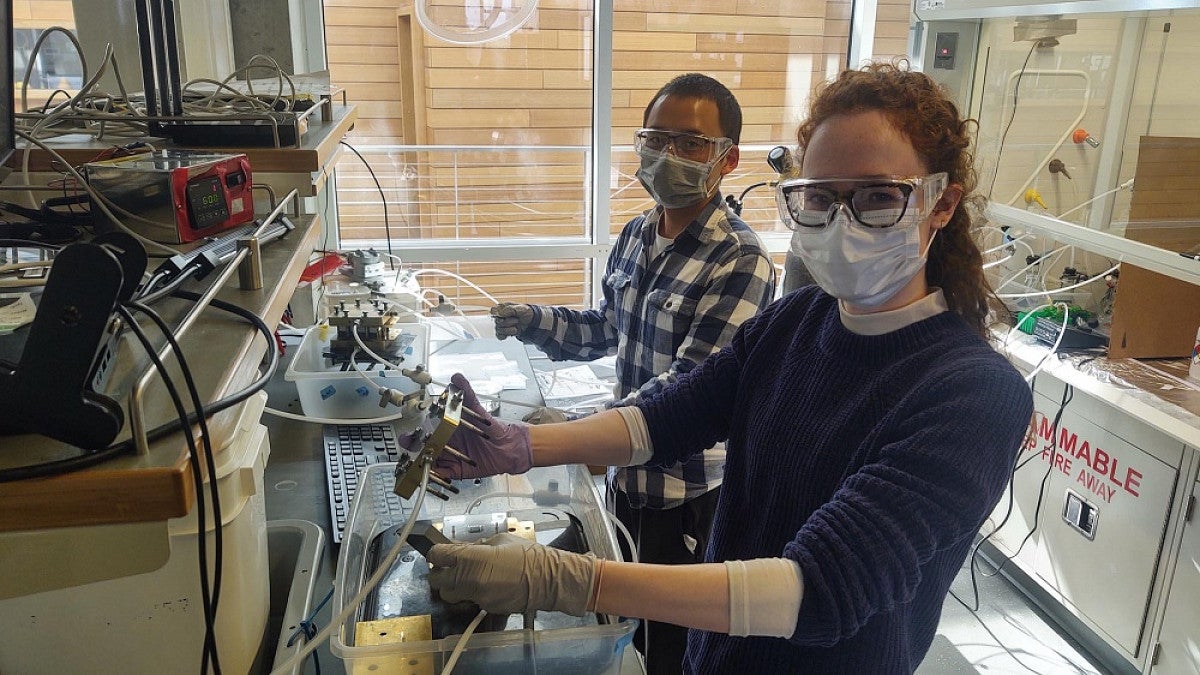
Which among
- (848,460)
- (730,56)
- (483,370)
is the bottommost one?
(483,370)

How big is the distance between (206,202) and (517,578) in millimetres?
615

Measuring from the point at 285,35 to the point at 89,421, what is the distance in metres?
2.44

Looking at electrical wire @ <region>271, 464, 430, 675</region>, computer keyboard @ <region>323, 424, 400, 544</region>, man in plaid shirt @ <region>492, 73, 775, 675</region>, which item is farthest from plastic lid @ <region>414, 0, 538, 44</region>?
electrical wire @ <region>271, 464, 430, 675</region>

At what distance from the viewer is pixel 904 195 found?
104 cm

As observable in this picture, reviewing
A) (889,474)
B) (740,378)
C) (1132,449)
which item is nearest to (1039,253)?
(1132,449)

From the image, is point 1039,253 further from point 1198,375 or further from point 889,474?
point 889,474

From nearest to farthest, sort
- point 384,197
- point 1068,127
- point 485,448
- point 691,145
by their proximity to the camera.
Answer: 1. point 485,448
2. point 691,145
3. point 1068,127
4. point 384,197

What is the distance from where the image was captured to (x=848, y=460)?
3.36ft

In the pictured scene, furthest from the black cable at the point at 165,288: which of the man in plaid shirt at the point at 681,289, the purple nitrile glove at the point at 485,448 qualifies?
the man in plaid shirt at the point at 681,289

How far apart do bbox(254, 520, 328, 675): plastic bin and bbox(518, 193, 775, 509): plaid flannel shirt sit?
0.57 meters

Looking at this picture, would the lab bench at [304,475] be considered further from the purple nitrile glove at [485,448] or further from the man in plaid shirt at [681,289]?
the man in plaid shirt at [681,289]

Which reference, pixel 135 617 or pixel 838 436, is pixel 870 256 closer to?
pixel 838 436

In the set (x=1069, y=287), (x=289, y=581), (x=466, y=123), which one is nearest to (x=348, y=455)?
(x=289, y=581)

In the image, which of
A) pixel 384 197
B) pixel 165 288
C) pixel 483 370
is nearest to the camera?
pixel 165 288
